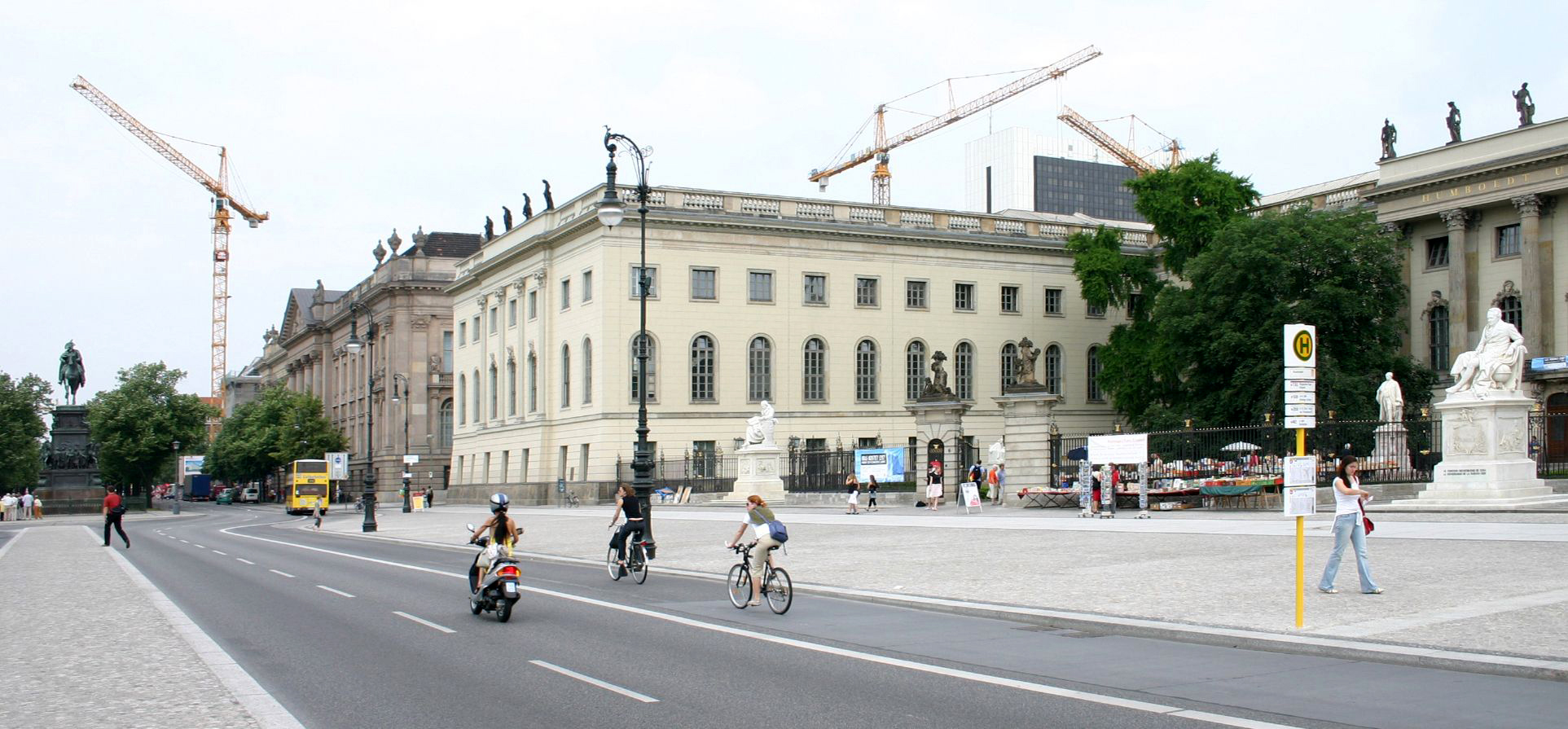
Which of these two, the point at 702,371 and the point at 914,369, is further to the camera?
the point at 914,369

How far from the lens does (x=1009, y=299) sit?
76.2 metres

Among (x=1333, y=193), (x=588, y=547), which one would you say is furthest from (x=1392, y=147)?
(x=588, y=547)

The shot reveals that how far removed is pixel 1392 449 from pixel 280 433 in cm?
9311

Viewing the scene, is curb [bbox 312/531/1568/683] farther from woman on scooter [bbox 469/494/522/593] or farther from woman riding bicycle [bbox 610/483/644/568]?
woman on scooter [bbox 469/494/522/593]

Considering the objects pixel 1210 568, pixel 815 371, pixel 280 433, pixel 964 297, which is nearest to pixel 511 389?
pixel 815 371

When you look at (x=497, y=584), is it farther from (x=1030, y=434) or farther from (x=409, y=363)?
(x=409, y=363)

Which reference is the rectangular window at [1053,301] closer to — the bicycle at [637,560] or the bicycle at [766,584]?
the bicycle at [637,560]

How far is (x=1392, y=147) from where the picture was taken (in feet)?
216

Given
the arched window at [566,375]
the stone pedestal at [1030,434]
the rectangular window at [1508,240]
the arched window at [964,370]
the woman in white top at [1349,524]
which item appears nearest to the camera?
the woman in white top at [1349,524]

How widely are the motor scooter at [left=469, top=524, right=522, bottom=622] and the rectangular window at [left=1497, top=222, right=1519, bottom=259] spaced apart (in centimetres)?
5520

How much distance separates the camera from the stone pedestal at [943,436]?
4738 cm

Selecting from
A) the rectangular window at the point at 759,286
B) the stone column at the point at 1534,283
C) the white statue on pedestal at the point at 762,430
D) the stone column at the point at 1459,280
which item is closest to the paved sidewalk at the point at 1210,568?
the white statue on pedestal at the point at 762,430

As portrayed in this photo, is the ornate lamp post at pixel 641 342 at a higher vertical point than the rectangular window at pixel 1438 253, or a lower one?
lower

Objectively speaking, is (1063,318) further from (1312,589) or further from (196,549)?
(1312,589)
